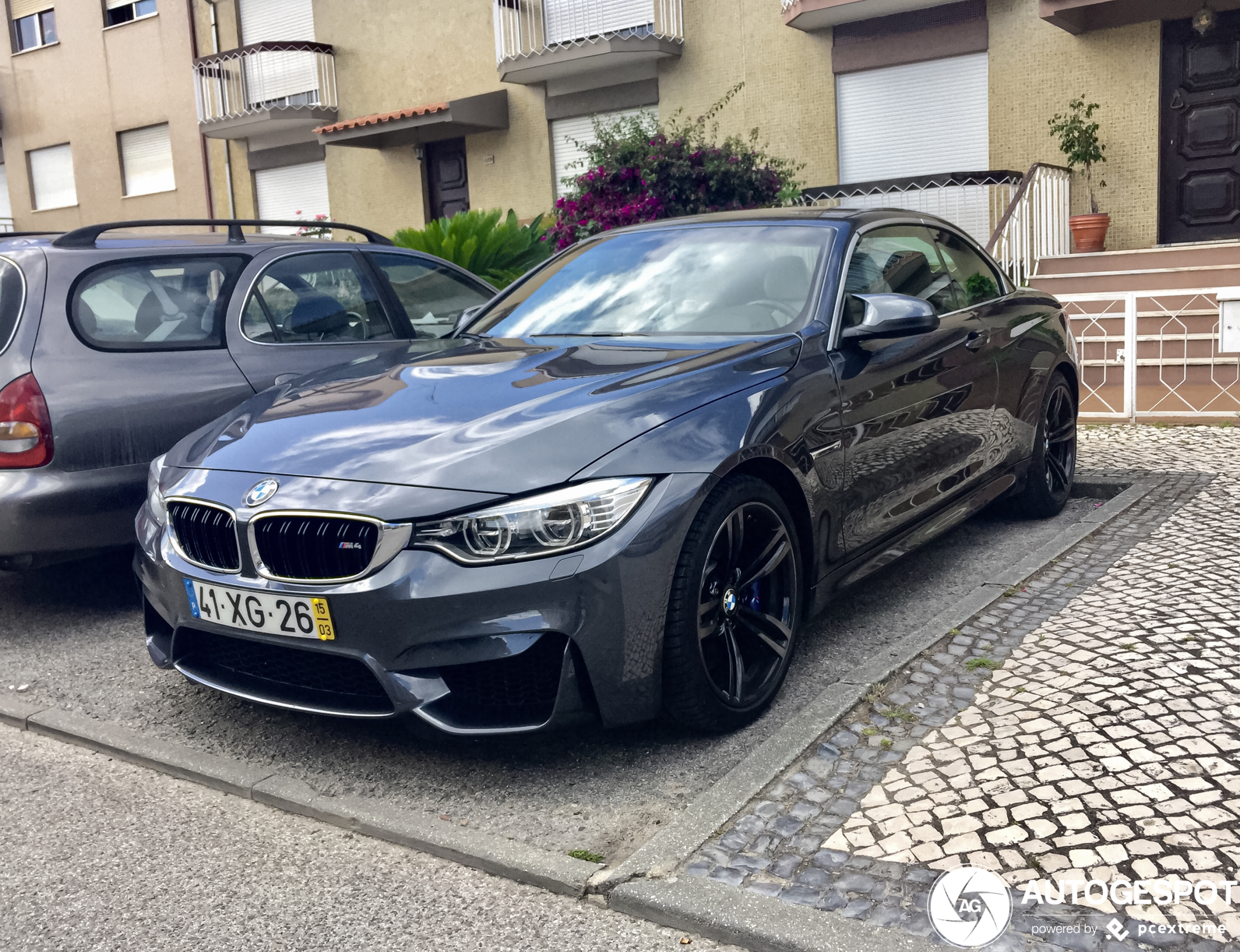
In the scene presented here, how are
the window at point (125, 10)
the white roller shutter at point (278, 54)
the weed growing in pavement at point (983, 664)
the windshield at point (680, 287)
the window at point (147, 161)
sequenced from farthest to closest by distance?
the window at point (147, 161), the window at point (125, 10), the white roller shutter at point (278, 54), the windshield at point (680, 287), the weed growing in pavement at point (983, 664)

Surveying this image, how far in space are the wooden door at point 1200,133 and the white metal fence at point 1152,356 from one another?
10.6 ft

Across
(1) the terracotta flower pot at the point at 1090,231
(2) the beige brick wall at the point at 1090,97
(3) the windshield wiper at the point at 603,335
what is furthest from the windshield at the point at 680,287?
(2) the beige brick wall at the point at 1090,97

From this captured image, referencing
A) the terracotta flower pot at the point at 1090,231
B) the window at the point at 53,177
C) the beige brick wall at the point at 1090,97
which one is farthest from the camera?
the window at the point at 53,177

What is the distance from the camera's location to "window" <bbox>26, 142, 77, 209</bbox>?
2420 centimetres

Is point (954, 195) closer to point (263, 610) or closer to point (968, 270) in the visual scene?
point (968, 270)

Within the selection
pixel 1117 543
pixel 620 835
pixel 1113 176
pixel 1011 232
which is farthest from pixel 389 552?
pixel 1113 176

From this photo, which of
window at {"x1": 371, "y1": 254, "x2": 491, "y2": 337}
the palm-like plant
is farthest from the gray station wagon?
the palm-like plant

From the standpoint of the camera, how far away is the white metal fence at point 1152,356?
892 cm

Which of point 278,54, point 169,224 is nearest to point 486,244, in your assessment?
point 169,224

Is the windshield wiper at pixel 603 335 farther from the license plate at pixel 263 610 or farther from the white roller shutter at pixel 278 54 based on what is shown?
the white roller shutter at pixel 278 54

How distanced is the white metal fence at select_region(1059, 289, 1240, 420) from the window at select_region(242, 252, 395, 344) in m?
6.02

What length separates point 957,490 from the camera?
4719 millimetres

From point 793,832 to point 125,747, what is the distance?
6.55ft

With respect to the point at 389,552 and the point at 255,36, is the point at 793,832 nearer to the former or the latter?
the point at 389,552
